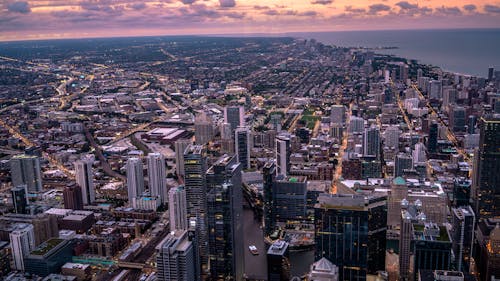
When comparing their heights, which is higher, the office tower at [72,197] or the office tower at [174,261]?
the office tower at [174,261]

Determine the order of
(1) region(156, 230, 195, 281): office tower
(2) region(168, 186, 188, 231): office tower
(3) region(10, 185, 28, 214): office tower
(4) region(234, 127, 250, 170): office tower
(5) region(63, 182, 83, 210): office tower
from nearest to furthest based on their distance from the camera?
(1) region(156, 230, 195, 281): office tower < (2) region(168, 186, 188, 231): office tower < (3) region(10, 185, 28, 214): office tower < (5) region(63, 182, 83, 210): office tower < (4) region(234, 127, 250, 170): office tower

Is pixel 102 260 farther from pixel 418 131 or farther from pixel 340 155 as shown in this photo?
pixel 418 131

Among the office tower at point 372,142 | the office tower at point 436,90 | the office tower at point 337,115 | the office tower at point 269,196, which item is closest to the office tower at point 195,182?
the office tower at point 269,196

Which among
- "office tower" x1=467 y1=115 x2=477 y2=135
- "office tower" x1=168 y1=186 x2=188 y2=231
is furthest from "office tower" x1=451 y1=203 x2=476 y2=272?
→ "office tower" x1=467 y1=115 x2=477 y2=135

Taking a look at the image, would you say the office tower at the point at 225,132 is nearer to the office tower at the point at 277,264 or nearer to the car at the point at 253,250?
the car at the point at 253,250

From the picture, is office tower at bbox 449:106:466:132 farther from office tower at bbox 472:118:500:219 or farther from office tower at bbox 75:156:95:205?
office tower at bbox 75:156:95:205
